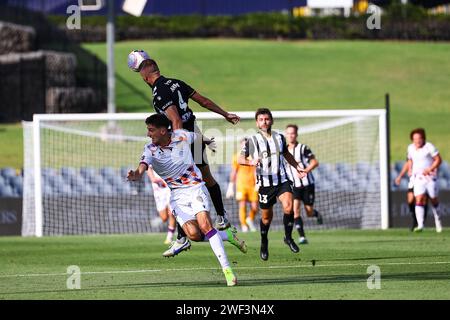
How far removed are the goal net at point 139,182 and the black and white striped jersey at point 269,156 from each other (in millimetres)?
8029

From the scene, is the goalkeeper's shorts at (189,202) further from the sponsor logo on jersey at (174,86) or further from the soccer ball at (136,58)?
the soccer ball at (136,58)

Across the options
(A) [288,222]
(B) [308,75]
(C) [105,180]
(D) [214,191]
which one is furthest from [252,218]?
(B) [308,75]

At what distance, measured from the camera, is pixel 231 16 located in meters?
60.2

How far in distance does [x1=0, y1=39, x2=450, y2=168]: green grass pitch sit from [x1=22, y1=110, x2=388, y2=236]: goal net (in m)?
14.9

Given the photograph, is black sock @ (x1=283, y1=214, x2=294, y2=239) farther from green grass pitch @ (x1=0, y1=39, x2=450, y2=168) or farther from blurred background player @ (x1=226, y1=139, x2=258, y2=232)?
green grass pitch @ (x1=0, y1=39, x2=450, y2=168)

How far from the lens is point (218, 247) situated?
41.2 ft

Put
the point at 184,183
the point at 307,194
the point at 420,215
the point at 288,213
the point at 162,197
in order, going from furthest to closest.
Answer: the point at 420,215
the point at 307,194
the point at 162,197
the point at 288,213
the point at 184,183

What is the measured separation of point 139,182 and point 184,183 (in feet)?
48.7

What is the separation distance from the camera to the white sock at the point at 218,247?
41.1ft

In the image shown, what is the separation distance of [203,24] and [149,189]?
3309cm

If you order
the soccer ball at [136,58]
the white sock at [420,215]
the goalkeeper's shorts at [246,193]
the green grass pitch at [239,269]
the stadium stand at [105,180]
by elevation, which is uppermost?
the soccer ball at [136,58]

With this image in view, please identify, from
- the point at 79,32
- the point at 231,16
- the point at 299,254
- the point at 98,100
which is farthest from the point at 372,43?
the point at 299,254

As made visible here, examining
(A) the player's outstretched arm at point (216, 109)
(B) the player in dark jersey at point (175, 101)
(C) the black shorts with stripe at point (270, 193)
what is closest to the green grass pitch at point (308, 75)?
(C) the black shorts with stripe at point (270, 193)

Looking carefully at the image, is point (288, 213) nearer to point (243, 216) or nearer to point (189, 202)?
point (189, 202)
